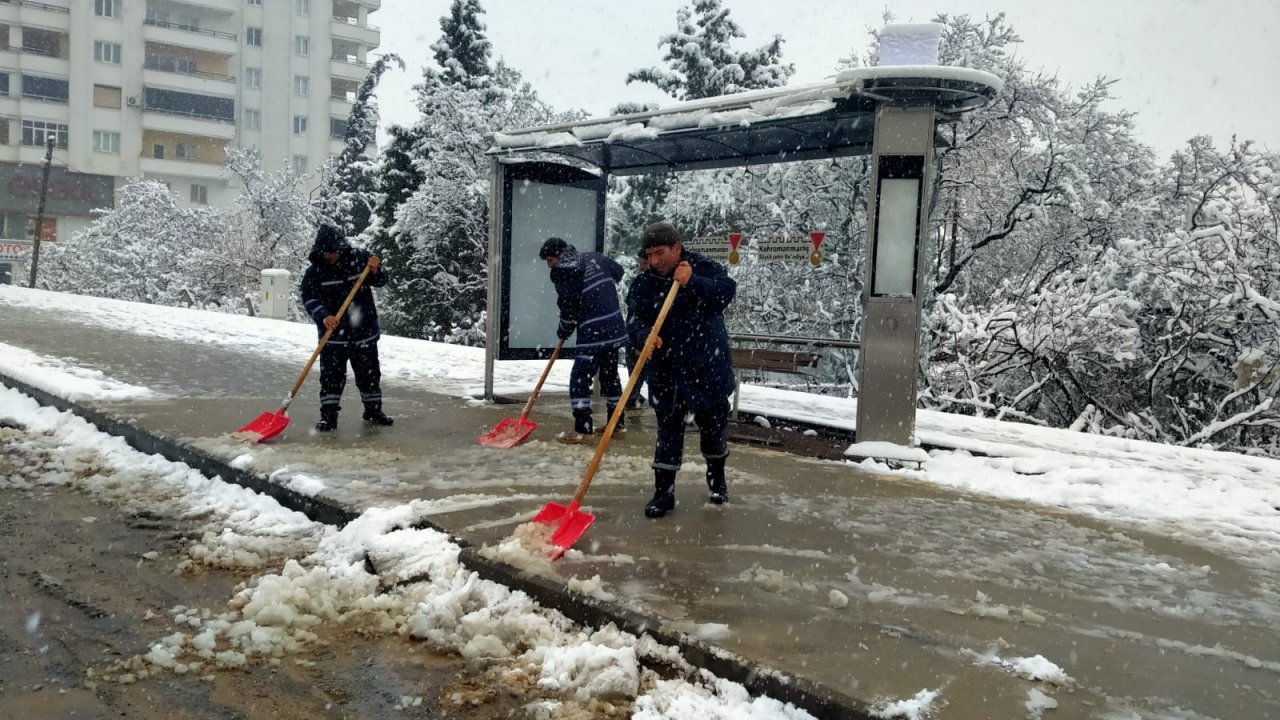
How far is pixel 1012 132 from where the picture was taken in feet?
56.1

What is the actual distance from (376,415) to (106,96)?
2144 inches

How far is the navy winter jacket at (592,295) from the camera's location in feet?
24.9

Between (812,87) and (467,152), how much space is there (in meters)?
19.3

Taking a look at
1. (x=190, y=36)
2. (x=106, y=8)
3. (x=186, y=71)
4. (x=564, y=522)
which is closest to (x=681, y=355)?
(x=564, y=522)

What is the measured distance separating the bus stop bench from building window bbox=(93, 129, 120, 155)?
54844 millimetres

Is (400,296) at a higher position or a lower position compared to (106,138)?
lower

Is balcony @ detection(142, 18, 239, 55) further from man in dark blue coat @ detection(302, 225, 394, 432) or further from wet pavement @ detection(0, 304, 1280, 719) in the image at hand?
man in dark blue coat @ detection(302, 225, 394, 432)

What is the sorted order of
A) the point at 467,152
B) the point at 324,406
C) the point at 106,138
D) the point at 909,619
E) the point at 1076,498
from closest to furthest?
1. the point at 909,619
2. the point at 1076,498
3. the point at 324,406
4. the point at 467,152
5. the point at 106,138

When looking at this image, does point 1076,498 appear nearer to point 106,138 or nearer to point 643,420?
point 643,420

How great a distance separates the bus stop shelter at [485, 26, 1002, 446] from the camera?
22.8 feet

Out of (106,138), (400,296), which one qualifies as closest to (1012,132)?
(400,296)

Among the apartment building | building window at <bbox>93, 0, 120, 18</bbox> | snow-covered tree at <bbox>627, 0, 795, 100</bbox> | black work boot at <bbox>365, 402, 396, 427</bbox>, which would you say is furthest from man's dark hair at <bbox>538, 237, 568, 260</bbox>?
building window at <bbox>93, 0, 120, 18</bbox>

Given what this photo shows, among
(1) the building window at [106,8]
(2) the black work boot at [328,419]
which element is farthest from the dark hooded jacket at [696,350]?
(1) the building window at [106,8]

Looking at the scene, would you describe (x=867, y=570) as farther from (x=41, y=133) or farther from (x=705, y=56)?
(x=41, y=133)
